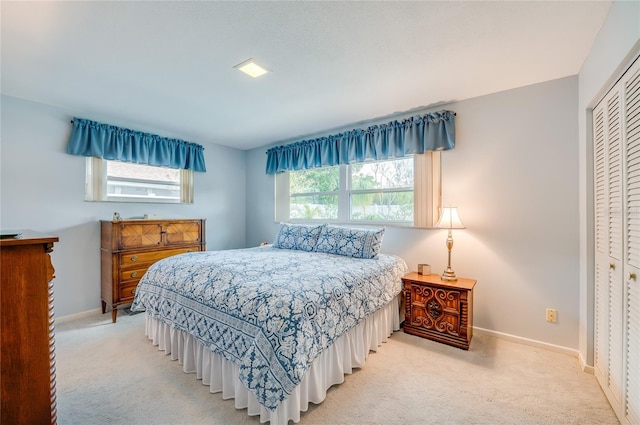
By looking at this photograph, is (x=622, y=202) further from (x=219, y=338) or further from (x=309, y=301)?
(x=219, y=338)

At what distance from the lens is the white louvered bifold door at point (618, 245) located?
1419 millimetres

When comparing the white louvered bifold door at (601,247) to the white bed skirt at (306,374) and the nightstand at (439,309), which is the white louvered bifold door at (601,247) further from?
the white bed skirt at (306,374)

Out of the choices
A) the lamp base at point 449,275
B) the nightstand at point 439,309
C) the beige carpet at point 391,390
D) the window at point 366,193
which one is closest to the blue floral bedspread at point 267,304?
the nightstand at point 439,309

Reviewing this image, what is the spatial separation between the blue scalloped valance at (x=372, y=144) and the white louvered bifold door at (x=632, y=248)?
4.53 feet

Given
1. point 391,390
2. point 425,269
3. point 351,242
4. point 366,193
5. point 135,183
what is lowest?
point 391,390

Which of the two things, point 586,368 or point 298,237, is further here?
point 298,237

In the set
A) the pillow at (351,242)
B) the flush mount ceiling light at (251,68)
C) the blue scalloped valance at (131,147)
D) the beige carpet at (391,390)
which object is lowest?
the beige carpet at (391,390)

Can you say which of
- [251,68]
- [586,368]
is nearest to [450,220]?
[586,368]

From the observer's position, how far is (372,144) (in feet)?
11.0

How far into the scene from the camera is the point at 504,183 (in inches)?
102

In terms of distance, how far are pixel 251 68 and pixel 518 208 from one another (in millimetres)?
2670

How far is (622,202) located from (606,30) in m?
1.04

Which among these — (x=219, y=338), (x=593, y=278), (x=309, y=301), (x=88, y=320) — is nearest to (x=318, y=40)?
(x=309, y=301)

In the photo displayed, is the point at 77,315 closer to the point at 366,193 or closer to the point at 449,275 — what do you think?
the point at 366,193
